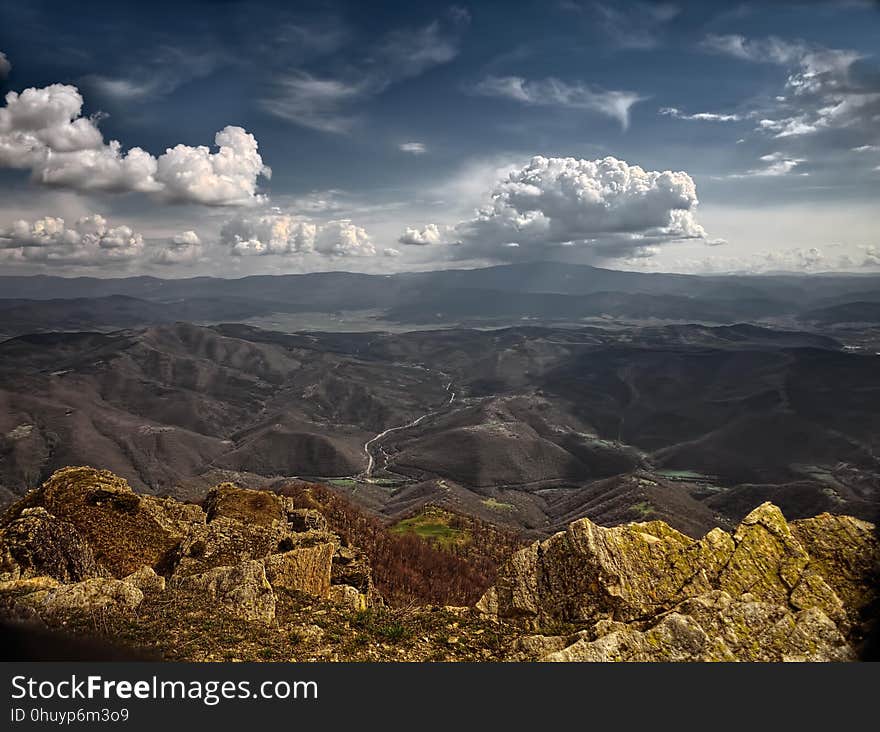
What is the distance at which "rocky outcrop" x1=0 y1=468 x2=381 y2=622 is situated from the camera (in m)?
17.4

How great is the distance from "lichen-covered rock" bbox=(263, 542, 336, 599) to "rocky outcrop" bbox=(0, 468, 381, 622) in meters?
0.06

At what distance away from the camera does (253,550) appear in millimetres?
27406

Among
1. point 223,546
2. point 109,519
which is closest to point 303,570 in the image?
point 223,546

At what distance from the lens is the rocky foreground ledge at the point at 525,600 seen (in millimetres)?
13727

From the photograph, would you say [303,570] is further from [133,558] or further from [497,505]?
[497,505]

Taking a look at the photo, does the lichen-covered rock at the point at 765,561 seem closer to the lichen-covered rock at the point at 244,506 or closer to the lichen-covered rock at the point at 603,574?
the lichen-covered rock at the point at 603,574

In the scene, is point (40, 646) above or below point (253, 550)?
above

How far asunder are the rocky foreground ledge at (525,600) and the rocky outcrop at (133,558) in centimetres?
9

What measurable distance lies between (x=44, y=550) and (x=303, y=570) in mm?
11649

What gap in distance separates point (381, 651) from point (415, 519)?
9364 cm

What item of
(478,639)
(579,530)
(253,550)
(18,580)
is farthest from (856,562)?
(18,580)

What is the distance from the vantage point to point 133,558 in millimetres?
26172

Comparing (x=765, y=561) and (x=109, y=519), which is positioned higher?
(x=765, y=561)

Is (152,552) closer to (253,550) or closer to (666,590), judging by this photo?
(253,550)
